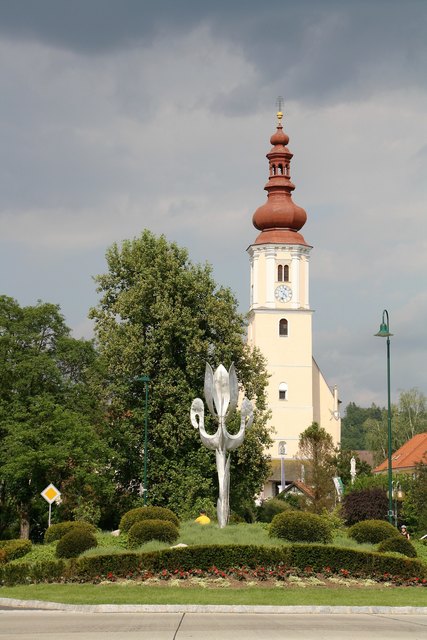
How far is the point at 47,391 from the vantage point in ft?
149

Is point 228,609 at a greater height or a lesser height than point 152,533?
lesser

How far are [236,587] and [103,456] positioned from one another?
22046 millimetres

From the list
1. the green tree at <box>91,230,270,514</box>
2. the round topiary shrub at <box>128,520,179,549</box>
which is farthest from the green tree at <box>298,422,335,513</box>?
the round topiary shrub at <box>128,520,179,549</box>

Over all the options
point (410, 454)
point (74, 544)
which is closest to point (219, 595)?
point (74, 544)

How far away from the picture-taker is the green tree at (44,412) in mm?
42031

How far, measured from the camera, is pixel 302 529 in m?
29.4

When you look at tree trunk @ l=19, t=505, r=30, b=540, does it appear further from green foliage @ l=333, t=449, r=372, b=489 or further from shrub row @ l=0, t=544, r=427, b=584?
green foliage @ l=333, t=449, r=372, b=489

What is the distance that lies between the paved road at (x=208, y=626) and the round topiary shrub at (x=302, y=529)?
9922 millimetres

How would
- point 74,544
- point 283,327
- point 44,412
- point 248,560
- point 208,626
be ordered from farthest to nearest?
point 283,327 < point 44,412 < point 74,544 < point 248,560 < point 208,626

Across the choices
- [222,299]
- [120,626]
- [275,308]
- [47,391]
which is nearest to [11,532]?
[47,391]

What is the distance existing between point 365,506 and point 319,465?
80.3 feet

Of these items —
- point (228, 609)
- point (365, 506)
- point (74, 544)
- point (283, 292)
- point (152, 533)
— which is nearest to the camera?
point (228, 609)

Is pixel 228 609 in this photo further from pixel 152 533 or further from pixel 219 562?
pixel 152 533

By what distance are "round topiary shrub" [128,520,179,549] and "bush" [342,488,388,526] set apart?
16.9 m
